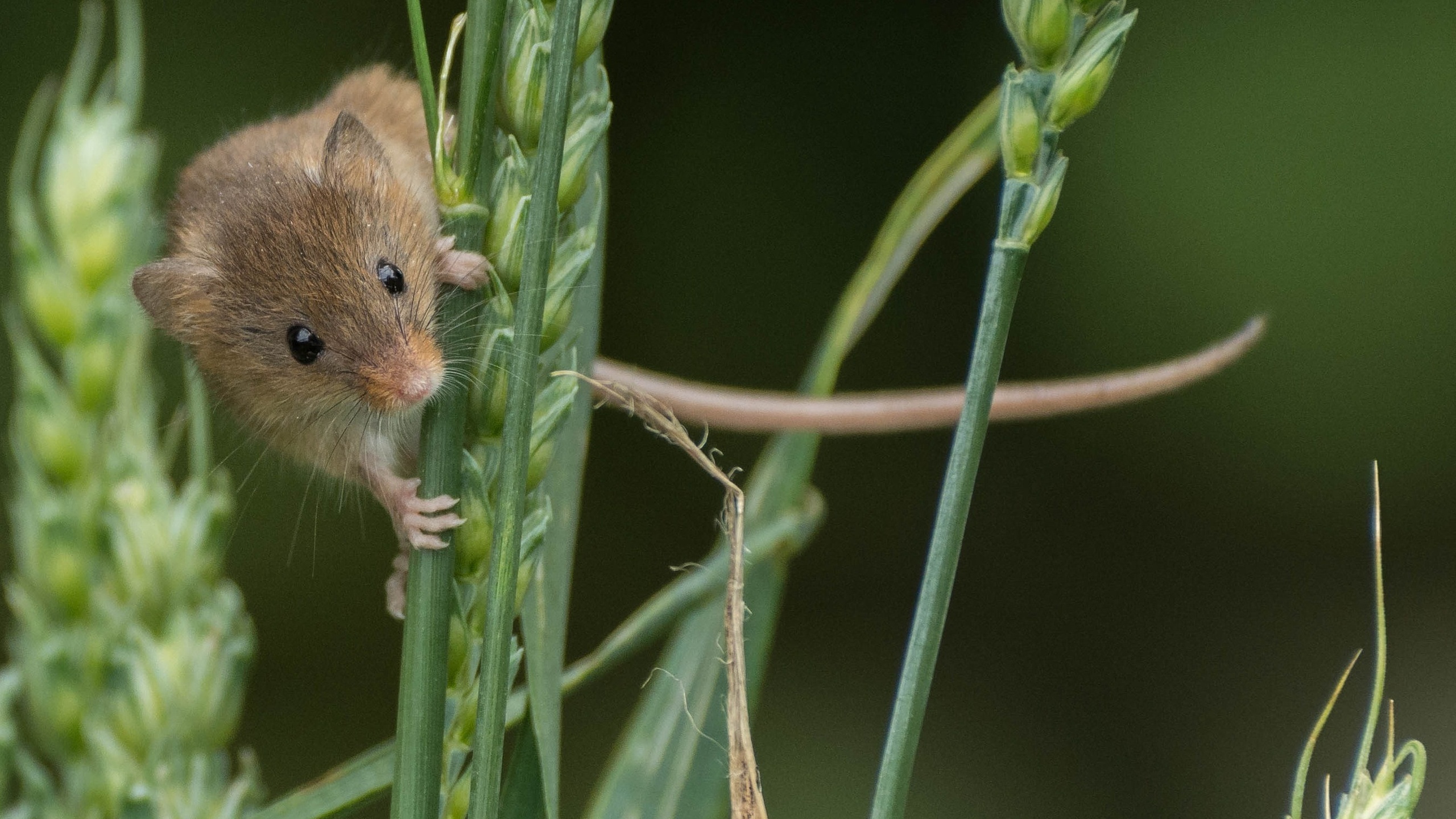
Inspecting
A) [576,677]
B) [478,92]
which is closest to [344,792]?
[576,677]

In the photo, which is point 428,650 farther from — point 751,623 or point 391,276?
point 391,276

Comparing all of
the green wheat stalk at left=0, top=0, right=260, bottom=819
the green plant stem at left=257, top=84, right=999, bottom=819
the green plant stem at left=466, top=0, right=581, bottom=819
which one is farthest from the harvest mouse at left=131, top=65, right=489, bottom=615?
the green plant stem at left=466, top=0, right=581, bottom=819

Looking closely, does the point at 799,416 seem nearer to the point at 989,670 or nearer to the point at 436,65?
the point at 436,65

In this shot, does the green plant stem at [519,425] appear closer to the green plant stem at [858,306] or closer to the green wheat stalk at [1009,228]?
the green wheat stalk at [1009,228]

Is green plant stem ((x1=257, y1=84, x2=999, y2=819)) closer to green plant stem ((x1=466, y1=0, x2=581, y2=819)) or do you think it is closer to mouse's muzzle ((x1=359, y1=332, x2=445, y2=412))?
mouse's muzzle ((x1=359, y1=332, x2=445, y2=412))

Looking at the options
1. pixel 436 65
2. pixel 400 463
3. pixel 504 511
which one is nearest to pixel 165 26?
pixel 436 65

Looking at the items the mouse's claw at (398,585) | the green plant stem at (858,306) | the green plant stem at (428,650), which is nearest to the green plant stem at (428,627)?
the green plant stem at (428,650)
